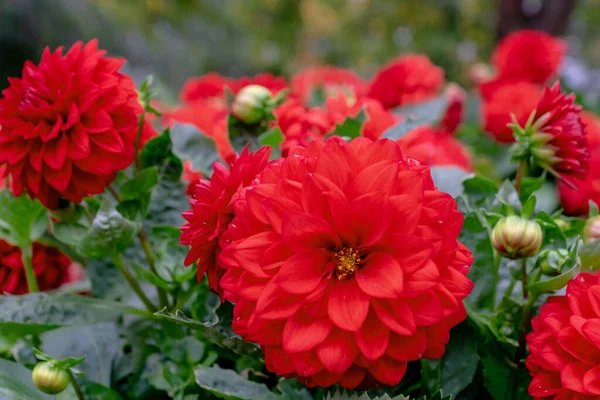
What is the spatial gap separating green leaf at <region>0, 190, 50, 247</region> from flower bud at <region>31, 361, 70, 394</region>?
0.19 m

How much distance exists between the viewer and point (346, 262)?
0.42 meters

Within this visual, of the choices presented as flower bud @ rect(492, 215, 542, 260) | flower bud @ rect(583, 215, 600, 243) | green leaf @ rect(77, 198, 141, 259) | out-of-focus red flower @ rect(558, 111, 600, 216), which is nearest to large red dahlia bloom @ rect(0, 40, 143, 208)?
green leaf @ rect(77, 198, 141, 259)

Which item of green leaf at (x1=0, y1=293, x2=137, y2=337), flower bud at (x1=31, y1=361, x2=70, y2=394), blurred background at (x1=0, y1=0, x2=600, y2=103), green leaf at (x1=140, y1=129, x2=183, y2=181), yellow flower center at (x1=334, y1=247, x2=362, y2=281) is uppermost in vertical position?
blurred background at (x1=0, y1=0, x2=600, y2=103)

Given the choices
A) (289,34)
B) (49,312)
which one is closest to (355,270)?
(49,312)

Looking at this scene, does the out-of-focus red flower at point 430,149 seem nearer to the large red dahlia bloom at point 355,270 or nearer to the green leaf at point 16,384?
the large red dahlia bloom at point 355,270

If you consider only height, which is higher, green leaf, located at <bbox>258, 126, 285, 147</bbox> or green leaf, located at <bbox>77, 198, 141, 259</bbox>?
green leaf, located at <bbox>258, 126, 285, 147</bbox>

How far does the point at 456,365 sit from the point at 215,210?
28cm

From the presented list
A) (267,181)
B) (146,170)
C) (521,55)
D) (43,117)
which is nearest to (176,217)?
(146,170)

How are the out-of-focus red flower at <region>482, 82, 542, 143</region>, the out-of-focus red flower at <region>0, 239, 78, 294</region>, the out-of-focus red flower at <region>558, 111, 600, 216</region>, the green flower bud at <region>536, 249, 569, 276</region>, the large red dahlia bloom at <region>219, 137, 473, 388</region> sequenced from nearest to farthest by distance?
the large red dahlia bloom at <region>219, 137, 473, 388</region>, the green flower bud at <region>536, 249, 569, 276</region>, the out-of-focus red flower at <region>0, 239, 78, 294</region>, the out-of-focus red flower at <region>558, 111, 600, 216</region>, the out-of-focus red flower at <region>482, 82, 542, 143</region>

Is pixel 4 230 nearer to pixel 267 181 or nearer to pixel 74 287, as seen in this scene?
pixel 74 287

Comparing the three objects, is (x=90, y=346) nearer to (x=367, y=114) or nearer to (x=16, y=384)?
(x=16, y=384)

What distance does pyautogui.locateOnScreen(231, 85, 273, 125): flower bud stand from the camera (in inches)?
26.4

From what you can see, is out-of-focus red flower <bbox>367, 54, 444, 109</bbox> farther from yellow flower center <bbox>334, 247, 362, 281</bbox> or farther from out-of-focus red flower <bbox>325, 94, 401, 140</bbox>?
yellow flower center <bbox>334, 247, 362, 281</bbox>

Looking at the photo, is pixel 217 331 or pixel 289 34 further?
pixel 289 34
